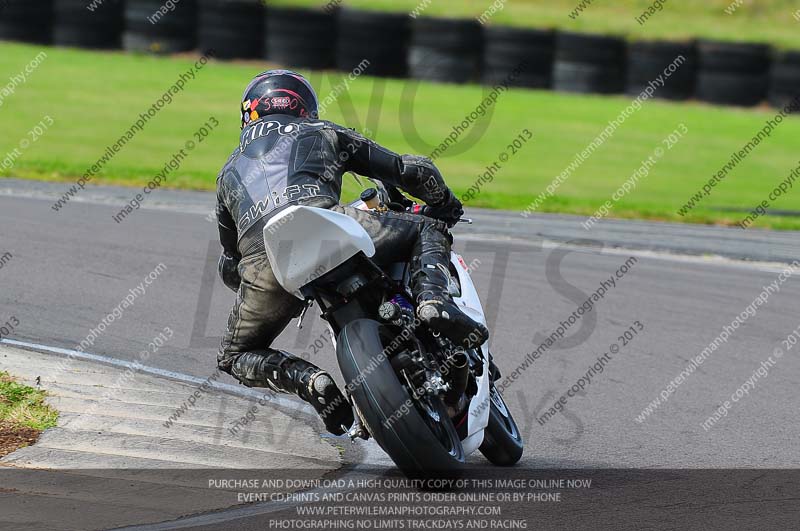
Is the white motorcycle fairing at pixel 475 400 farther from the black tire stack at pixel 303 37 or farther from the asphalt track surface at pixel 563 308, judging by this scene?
the black tire stack at pixel 303 37

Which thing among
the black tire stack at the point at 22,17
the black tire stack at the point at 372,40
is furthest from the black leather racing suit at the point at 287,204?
the black tire stack at the point at 22,17

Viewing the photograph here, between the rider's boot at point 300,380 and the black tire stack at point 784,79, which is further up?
the rider's boot at point 300,380

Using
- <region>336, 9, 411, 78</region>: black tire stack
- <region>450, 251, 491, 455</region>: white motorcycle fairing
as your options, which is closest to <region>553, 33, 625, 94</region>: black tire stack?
<region>336, 9, 411, 78</region>: black tire stack

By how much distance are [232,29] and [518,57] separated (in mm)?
5109

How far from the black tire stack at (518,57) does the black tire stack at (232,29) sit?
161 inches

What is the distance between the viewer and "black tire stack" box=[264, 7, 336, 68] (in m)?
20.9

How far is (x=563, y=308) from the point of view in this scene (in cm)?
872

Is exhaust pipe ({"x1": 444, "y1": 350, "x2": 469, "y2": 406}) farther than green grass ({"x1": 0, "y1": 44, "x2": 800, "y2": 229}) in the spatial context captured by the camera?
No

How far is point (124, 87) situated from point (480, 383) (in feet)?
50.4

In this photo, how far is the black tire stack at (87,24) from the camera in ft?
70.8

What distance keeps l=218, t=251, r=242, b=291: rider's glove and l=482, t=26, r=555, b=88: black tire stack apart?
1561 centimetres

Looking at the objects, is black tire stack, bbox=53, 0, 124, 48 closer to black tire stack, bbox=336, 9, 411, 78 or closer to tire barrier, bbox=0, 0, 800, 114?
tire barrier, bbox=0, 0, 800, 114

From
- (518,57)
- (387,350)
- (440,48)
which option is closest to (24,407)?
(387,350)

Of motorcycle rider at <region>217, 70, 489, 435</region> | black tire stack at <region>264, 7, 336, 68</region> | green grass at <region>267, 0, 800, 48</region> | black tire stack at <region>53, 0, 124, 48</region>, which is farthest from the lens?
green grass at <region>267, 0, 800, 48</region>
